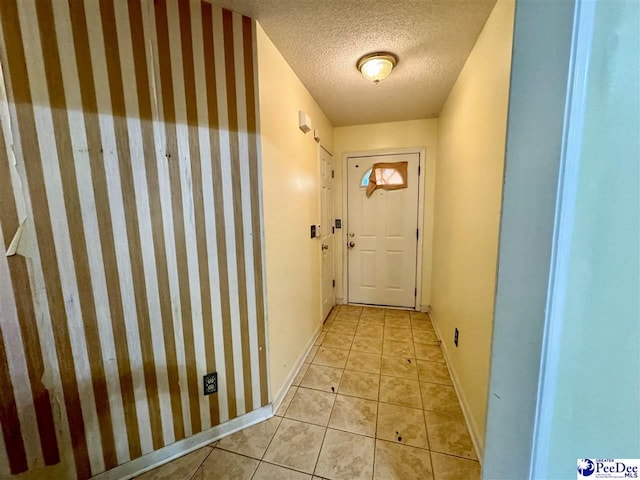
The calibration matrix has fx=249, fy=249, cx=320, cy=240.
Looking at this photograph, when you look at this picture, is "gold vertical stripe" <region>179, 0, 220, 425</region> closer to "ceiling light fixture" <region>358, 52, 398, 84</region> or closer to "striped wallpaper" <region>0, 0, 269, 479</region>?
"striped wallpaper" <region>0, 0, 269, 479</region>

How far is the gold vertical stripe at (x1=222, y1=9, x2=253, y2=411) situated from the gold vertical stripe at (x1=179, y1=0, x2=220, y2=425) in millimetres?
168

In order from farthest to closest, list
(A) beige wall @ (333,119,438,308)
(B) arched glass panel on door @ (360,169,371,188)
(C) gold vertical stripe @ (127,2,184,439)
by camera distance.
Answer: (B) arched glass panel on door @ (360,169,371,188) → (A) beige wall @ (333,119,438,308) → (C) gold vertical stripe @ (127,2,184,439)

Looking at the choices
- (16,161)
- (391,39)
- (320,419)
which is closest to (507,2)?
(391,39)

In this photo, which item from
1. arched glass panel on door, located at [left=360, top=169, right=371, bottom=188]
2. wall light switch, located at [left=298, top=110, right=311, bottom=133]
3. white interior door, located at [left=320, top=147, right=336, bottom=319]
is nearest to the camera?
wall light switch, located at [left=298, top=110, right=311, bottom=133]

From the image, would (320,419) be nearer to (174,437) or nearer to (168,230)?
(174,437)

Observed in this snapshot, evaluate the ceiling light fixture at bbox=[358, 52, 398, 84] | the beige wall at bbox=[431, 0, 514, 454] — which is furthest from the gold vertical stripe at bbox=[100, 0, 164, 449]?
the beige wall at bbox=[431, 0, 514, 454]

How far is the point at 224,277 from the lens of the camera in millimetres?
1423

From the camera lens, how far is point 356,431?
149 centimetres

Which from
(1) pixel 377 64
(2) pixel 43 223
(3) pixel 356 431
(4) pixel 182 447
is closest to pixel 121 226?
(2) pixel 43 223

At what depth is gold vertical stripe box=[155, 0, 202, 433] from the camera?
1.18 m

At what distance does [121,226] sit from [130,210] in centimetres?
8

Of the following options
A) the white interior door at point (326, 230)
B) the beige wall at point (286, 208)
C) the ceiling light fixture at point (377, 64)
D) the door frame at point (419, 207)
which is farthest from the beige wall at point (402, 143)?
the ceiling light fixture at point (377, 64)

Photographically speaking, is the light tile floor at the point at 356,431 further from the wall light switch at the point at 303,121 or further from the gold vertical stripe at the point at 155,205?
the wall light switch at the point at 303,121

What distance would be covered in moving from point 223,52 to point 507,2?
140 centimetres
